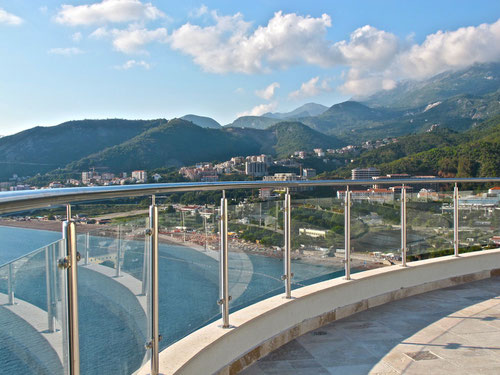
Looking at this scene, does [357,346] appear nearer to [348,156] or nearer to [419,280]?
[419,280]

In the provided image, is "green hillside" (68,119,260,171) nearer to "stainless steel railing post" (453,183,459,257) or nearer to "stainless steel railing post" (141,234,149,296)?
"stainless steel railing post" (453,183,459,257)

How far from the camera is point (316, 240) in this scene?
3.35 metres

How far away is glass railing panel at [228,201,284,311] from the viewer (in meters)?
2.57

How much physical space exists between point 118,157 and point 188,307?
3747 centimetres

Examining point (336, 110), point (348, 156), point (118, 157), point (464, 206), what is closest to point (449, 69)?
point (336, 110)

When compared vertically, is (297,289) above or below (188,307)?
below

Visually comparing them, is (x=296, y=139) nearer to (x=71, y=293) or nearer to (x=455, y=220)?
(x=455, y=220)

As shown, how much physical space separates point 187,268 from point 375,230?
2.34 meters

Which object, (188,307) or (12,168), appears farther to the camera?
(12,168)

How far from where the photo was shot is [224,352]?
2369mm

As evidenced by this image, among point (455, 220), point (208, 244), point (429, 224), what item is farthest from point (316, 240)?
point (455, 220)

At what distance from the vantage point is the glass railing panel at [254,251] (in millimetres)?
2569

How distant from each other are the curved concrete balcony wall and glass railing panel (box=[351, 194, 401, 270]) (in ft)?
0.36

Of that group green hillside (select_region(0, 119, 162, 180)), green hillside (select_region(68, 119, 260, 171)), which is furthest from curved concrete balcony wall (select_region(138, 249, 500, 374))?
green hillside (select_region(68, 119, 260, 171))
